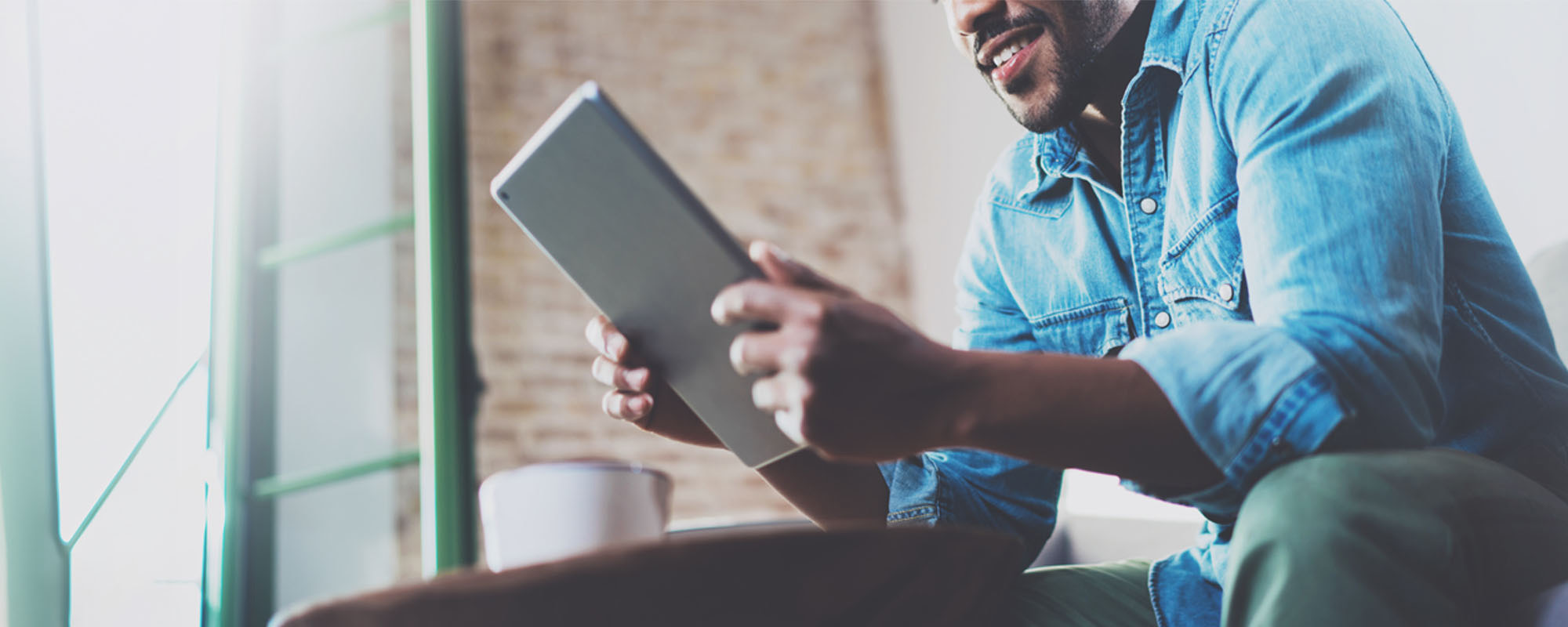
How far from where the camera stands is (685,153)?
3768 mm

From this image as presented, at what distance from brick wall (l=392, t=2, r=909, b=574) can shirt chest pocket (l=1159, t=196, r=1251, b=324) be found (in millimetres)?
2522

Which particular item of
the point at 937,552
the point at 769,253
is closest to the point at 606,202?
the point at 769,253

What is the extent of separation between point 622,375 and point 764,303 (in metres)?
0.27

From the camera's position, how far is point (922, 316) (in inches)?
149

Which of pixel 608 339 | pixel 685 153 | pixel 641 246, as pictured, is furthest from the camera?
pixel 685 153

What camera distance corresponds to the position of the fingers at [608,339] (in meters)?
0.83

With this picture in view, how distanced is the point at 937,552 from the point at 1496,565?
0.28m

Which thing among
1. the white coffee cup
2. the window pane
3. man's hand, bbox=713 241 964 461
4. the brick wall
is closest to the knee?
man's hand, bbox=713 241 964 461

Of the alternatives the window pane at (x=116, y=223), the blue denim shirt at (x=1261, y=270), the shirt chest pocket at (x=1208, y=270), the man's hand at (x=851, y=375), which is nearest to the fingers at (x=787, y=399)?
the man's hand at (x=851, y=375)

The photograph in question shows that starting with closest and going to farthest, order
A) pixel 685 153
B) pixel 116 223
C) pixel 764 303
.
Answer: pixel 764 303 < pixel 116 223 < pixel 685 153

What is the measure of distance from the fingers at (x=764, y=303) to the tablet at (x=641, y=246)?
0.11ft

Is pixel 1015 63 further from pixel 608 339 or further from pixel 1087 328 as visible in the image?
pixel 608 339

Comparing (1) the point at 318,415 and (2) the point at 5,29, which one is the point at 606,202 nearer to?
(2) the point at 5,29

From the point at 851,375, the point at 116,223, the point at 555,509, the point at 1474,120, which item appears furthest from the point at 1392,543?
the point at 116,223
